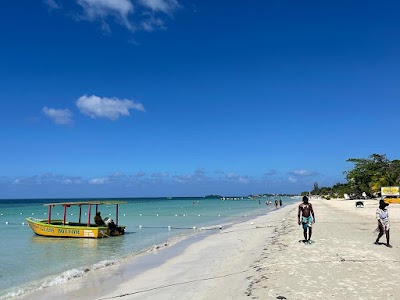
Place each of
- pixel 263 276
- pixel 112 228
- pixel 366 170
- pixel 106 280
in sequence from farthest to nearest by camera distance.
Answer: pixel 366 170 → pixel 112 228 → pixel 106 280 → pixel 263 276

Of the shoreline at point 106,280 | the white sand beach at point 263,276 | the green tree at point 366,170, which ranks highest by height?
the green tree at point 366,170

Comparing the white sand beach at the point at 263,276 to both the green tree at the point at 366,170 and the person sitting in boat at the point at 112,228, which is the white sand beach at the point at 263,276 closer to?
the person sitting in boat at the point at 112,228

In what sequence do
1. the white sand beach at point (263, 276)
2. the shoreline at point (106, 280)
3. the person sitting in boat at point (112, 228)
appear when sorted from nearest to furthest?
the white sand beach at point (263, 276)
the shoreline at point (106, 280)
the person sitting in boat at point (112, 228)

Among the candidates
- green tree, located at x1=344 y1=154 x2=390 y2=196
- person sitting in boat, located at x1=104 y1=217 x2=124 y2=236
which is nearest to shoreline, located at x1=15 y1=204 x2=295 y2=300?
person sitting in boat, located at x1=104 y1=217 x2=124 y2=236

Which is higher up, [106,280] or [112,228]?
[112,228]

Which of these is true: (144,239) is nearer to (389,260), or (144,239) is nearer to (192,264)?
(192,264)

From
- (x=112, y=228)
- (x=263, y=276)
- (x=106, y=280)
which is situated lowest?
(x=106, y=280)

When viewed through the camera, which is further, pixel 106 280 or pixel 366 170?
pixel 366 170

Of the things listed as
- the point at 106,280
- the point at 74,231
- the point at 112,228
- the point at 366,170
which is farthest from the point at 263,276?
the point at 366,170

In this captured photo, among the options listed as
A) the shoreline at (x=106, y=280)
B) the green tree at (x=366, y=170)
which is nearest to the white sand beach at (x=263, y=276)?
the shoreline at (x=106, y=280)

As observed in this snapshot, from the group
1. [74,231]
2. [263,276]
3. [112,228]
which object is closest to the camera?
[263,276]

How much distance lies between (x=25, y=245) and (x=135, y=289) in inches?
676

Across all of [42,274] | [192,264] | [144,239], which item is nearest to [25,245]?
[144,239]

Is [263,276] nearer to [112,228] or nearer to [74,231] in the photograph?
[112,228]
